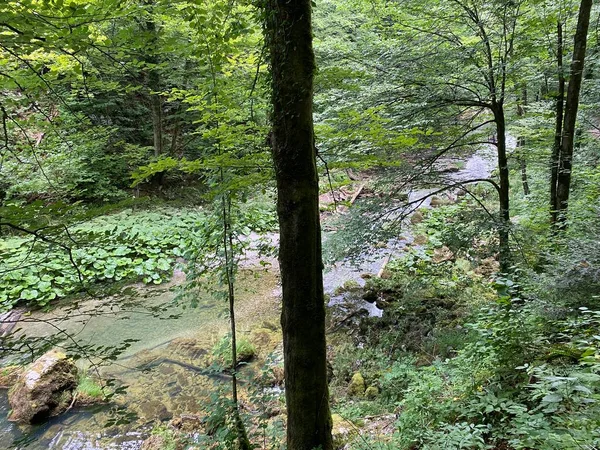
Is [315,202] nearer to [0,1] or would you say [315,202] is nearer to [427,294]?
[0,1]

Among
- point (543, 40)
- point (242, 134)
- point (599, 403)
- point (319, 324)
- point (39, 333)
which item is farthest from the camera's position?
point (39, 333)

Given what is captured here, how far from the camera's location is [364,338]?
5.69 m

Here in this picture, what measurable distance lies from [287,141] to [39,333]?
6.74 meters

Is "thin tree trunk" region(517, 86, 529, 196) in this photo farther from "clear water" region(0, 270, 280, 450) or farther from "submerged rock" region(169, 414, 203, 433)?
"submerged rock" region(169, 414, 203, 433)

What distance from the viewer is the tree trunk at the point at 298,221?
5.87 feet

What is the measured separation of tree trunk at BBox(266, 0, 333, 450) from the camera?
1.79m

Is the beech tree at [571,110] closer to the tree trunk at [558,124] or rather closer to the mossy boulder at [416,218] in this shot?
the tree trunk at [558,124]

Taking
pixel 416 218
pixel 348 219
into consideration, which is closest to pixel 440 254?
pixel 416 218

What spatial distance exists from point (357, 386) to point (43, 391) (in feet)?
13.4

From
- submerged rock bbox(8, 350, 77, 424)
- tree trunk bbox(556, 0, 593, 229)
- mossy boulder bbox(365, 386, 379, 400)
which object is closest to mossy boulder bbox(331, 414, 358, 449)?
mossy boulder bbox(365, 386, 379, 400)

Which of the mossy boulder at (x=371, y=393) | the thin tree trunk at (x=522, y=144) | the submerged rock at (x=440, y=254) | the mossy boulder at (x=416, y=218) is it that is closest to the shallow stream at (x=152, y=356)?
the thin tree trunk at (x=522, y=144)

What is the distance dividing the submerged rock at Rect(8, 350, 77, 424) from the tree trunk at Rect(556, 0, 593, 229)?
6657 mm

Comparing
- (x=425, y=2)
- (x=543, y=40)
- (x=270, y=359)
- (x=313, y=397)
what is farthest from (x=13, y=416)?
(x=543, y=40)

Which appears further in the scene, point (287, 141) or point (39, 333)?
point (39, 333)
